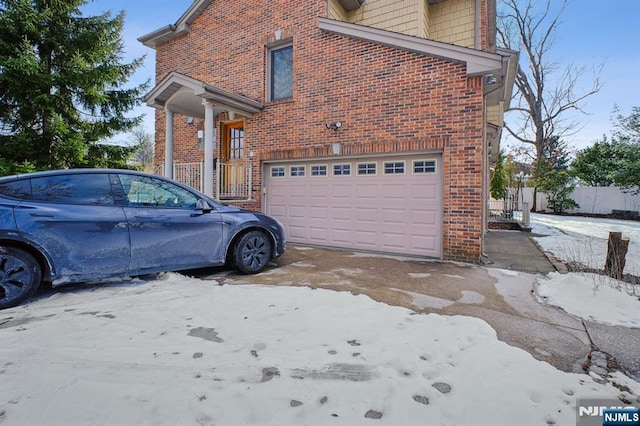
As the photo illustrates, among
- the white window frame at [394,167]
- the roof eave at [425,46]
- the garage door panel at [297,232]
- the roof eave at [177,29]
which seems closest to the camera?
the roof eave at [425,46]

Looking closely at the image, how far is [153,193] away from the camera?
4449 millimetres

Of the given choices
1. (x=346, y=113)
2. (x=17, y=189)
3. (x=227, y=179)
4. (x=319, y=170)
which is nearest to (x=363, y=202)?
(x=319, y=170)

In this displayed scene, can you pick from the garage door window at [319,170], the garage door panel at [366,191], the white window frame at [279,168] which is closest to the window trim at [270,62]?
the white window frame at [279,168]

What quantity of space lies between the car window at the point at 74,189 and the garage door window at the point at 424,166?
5.49m

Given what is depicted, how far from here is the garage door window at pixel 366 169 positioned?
23.8ft

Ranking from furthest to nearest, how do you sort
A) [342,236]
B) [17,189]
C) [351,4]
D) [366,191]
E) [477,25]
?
[351,4] → [477,25] → [342,236] → [366,191] → [17,189]

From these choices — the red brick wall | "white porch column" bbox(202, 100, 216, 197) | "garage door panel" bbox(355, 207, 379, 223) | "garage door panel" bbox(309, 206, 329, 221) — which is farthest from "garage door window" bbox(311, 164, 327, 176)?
"white porch column" bbox(202, 100, 216, 197)

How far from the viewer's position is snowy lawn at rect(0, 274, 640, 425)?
6.11 feet

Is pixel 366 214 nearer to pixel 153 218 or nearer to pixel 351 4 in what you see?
pixel 153 218

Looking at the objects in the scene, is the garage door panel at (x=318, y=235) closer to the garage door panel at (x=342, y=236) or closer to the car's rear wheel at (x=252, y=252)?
the garage door panel at (x=342, y=236)

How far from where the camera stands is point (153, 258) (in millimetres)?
4270

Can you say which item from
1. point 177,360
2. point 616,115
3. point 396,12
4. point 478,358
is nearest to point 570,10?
point 616,115

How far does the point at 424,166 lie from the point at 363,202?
1.54 m

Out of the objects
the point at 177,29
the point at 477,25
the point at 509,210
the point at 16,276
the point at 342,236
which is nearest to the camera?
the point at 16,276
